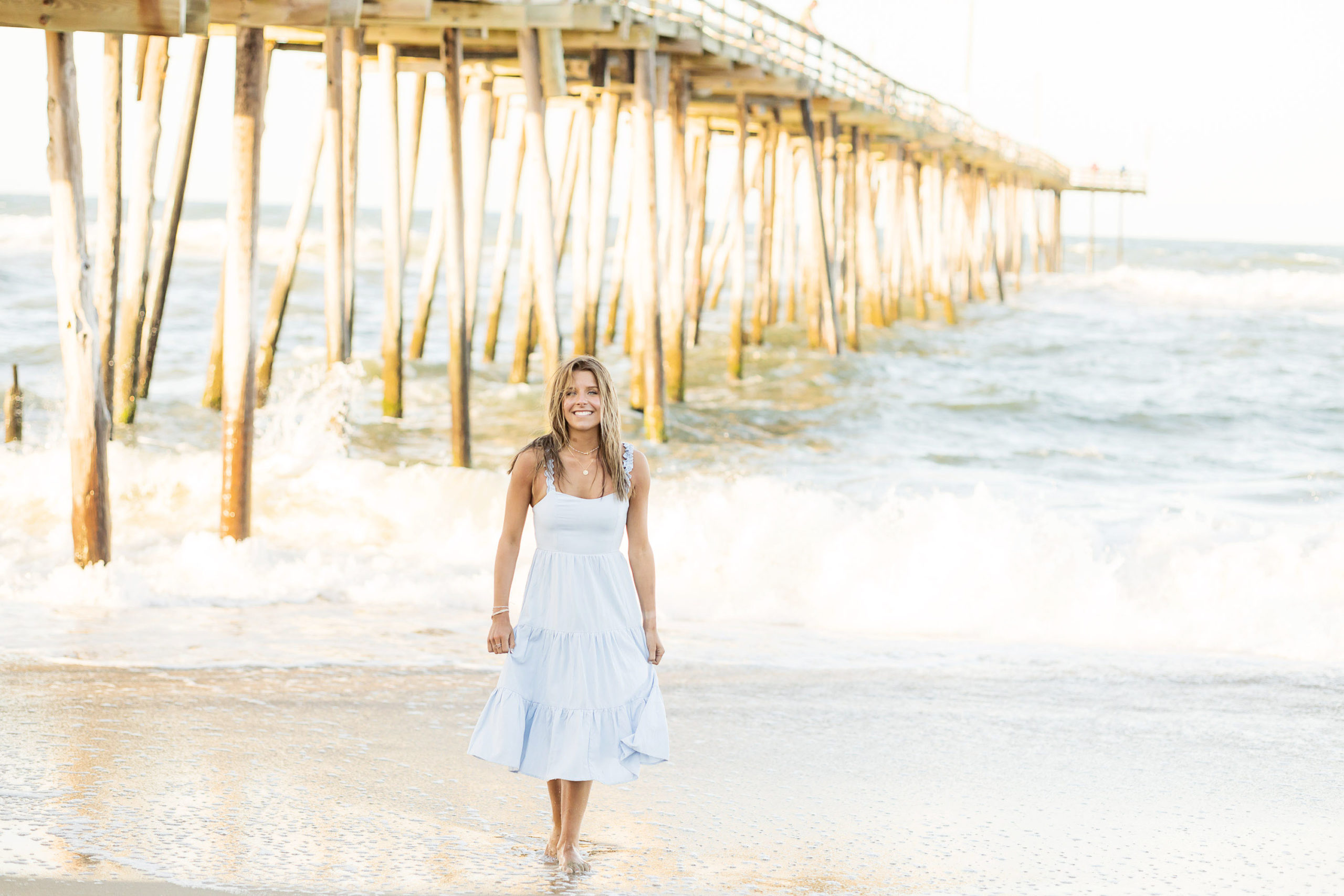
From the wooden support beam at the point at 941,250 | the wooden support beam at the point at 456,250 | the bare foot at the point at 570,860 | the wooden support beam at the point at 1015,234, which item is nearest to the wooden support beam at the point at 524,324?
the wooden support beam at the point at 456,250

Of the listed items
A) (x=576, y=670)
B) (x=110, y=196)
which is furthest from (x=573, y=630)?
(x=110, y=196)

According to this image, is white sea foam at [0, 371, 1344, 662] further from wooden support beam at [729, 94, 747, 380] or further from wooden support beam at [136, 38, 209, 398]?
wooden support beam at [729, 94, 747, 380]

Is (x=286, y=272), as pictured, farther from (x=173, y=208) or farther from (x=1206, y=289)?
(x=1206, y=289)

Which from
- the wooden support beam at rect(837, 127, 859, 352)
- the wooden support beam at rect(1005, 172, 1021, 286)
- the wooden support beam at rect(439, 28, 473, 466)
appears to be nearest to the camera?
the wooden support beam at rect(439, 28, 473, 466)

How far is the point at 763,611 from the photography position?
7.12 meters

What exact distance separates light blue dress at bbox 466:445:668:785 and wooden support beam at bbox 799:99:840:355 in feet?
45.0

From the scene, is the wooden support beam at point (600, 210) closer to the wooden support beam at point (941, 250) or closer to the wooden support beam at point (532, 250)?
the wooden support beam at point (532, 250)

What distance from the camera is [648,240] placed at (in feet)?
38.9

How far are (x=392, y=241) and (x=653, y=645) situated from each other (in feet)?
Result: 27.3

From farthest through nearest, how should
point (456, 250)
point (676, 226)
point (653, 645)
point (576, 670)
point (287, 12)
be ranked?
point (676, 226) < point (456, 250) < point (287, 12) < point (653, 645) < point (576, 670)

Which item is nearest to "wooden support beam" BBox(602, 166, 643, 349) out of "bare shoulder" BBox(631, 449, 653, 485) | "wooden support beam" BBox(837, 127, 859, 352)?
"wooden support beam" BBox(837, 127, 859, 352)

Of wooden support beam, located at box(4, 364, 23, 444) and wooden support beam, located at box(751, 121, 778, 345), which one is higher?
wooden support beam, located at box(751, 121, 778, 345)

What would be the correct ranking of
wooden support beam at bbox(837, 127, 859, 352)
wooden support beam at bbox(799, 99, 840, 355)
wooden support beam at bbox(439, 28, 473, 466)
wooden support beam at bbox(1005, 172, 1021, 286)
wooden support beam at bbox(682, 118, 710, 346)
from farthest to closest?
wooden support beam at bbox(1005, 172, 1021, 286), wooden support beam at bbox(837, 127, 859, 352), wooden support beam at bbox(682, 118, 710, 346), wooden support beam at bbox(799, 99, 840, 355), wooden support beam at bbox(439, 28, 473, 466)

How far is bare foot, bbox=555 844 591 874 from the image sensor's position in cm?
335
